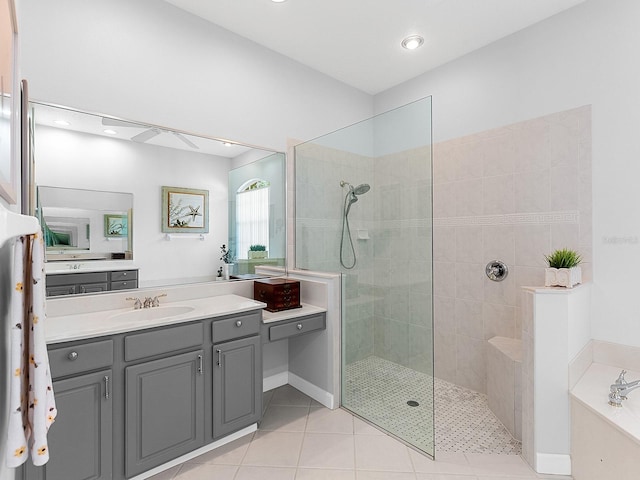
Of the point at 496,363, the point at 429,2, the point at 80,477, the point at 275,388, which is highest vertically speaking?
the point at 429,2

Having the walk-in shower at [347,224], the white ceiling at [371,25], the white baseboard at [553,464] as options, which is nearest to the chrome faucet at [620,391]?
the white baseboard at [553,464]

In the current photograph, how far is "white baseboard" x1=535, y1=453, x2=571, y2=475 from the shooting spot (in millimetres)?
1792

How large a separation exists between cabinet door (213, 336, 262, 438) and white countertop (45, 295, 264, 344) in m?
0.21

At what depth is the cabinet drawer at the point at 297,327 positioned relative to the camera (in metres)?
2.33

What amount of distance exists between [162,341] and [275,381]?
1.41 meters

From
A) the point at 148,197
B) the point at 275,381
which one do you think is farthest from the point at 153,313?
the point at 275,381

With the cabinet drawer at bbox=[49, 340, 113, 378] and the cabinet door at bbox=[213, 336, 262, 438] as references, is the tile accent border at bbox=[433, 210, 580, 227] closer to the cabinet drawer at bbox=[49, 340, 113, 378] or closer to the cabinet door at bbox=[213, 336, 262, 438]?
the cabinet door at bbox=[213, 336, 262, 438]

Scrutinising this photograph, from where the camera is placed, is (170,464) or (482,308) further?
(482,308)

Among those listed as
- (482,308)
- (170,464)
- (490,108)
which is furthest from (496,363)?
(170,464)

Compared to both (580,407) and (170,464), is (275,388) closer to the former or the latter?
(170,464)

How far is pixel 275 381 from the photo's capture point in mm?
2914

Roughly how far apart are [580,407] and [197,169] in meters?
2.74

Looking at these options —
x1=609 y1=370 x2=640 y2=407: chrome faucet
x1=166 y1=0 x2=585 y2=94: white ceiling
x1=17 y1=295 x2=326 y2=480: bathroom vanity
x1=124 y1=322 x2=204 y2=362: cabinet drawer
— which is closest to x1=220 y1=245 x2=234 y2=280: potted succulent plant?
x1=17 y1=295 x2=326 y2=480: bathroom vanity

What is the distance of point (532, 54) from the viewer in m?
2.47
